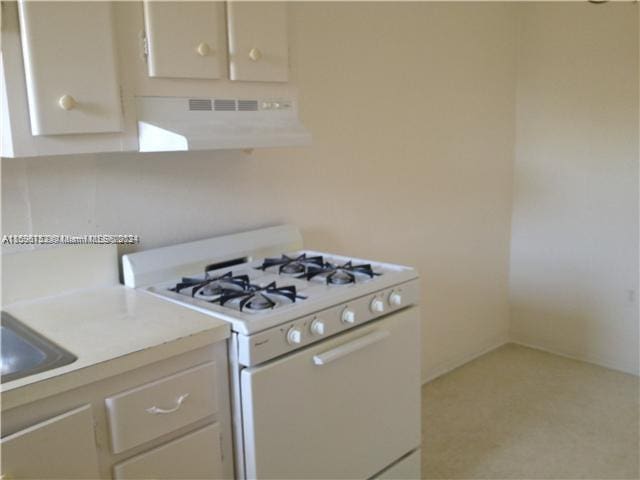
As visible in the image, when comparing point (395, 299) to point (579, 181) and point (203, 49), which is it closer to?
point (203, 49)

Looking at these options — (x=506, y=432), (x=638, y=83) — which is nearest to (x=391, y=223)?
(x=506, y=432)

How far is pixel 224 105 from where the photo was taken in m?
1.92

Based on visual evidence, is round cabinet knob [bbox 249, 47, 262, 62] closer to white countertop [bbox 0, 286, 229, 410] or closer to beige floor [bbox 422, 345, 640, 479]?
white countertop [bbox 0, 286, 229, 410]

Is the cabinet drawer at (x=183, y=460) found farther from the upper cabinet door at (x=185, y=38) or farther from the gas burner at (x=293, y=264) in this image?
the upper cabinet door at (x=185, y=38)

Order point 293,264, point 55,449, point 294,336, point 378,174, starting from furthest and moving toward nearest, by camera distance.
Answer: point 378,174 → point 293,264 → point 294,336 → point 55,449

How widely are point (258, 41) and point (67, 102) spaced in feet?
2.25

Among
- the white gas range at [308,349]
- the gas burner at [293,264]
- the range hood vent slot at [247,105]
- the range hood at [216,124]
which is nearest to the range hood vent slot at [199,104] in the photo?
the range hood at [216,124]

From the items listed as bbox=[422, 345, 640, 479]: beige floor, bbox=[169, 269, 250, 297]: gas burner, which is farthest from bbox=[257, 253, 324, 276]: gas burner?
bbox=[422, 345, 640, 479]: beige floor

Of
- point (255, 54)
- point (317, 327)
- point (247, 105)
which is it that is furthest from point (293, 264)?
point (255, 54)

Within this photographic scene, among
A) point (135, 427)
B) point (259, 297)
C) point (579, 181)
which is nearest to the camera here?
point (135, 427)

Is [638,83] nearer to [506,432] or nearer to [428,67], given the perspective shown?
[428,67]

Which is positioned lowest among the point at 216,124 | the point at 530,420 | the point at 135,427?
the point at 530,420

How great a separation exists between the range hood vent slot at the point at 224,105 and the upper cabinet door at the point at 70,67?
33 cm

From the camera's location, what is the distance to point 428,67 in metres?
3.07
